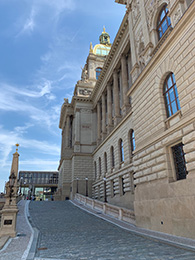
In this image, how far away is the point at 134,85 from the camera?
15820 millimetres

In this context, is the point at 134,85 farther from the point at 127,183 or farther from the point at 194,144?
the point at 127,183

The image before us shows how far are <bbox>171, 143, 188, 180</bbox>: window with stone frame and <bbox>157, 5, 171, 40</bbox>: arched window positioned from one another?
820 cm

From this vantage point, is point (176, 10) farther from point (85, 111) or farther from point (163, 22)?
point (85, 111)

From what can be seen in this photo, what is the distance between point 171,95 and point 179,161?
3859 mm

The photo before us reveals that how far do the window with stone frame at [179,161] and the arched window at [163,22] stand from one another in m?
8.20

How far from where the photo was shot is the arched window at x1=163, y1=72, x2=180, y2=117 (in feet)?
39.0

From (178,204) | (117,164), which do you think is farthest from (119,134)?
(178,204)

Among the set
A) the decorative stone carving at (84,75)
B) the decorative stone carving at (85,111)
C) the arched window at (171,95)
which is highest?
the decorative stone carving at (84,75)

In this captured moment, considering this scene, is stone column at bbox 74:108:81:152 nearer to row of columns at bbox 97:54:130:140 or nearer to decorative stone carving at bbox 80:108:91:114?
decorative stone carving at bbox 80:108:91:114

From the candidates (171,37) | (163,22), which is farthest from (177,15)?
(163,22)

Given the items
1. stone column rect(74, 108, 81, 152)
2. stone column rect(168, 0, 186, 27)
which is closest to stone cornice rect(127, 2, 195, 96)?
stone column rect(168, 0, 186, 27)

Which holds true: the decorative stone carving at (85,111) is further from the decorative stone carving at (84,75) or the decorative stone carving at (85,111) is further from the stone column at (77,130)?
the decorative stone carving at (84,75)

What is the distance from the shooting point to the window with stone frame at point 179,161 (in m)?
10.8

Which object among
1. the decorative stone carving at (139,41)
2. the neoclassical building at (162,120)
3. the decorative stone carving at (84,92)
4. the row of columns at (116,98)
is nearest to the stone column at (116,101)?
the row of columns at (116,98)
